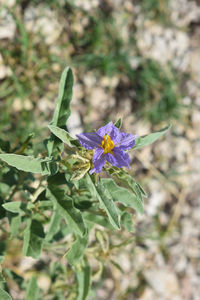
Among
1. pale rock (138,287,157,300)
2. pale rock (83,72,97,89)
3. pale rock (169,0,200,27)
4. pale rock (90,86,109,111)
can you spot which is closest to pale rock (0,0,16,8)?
pale rock (83,72,97,89)

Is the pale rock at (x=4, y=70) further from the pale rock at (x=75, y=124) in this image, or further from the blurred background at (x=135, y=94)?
the pale rock at (x=75, y=124)

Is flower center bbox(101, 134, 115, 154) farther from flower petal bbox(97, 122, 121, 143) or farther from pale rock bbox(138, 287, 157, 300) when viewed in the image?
pale rock bbox(138, 287, 157, 300)

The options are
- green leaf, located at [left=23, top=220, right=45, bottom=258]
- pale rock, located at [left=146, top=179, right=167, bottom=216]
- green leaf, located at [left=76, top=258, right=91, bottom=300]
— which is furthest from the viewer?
pale rock, located at [left=146, top=179, right=167, bottom=216]

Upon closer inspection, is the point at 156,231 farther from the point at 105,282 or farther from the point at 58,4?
the point at 58,4

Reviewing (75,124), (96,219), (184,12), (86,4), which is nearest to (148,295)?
(75,124)

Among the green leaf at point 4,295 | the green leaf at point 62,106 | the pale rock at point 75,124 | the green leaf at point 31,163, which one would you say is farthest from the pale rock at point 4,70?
the green leaf at point 4,295

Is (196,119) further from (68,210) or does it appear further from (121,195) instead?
(68,210)

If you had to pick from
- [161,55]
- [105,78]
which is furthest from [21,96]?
[161,55]

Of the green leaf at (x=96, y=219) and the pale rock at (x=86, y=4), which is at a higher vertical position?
the pale rock at (x=86, y=4)
